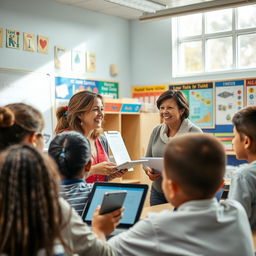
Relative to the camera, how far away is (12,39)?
479 centimetres

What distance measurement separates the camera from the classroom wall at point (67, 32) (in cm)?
484

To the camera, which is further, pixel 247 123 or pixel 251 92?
pixel 251 92

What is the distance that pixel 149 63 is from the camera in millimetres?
6172

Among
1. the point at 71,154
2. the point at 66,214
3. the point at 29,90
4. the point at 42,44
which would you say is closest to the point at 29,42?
the point at 42,44

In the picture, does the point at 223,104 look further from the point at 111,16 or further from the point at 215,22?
→ the point at 111,16

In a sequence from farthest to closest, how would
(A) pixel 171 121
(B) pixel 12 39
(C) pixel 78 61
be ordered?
(C) pixel 78 61
(B) pixel 12 39
(A) pixel 171 121

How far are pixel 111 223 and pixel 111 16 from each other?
4.84m

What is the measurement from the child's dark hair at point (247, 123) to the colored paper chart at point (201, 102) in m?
3.36

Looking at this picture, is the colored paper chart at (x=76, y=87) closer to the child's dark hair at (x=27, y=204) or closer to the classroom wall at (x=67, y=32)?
the classroom wall at (x=67, y=32)

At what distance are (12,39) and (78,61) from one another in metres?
1.00

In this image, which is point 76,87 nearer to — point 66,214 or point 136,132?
point 136,132

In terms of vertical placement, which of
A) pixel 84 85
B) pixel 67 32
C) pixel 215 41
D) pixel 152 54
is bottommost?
pixel 84 85

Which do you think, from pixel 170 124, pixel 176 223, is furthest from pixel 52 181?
pixel 170 124

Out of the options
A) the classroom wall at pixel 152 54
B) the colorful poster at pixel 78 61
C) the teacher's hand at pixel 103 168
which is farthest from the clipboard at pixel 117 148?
the classroom wall at pixel 152 54
